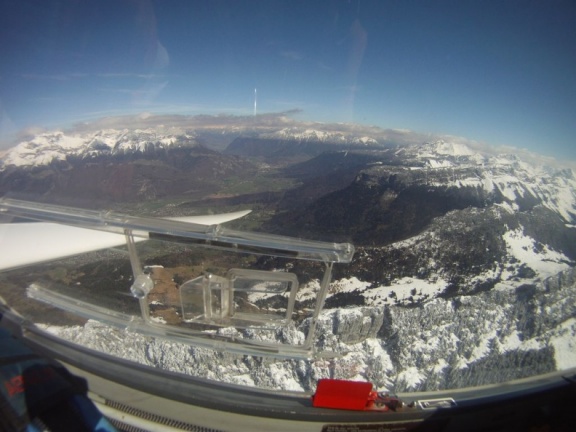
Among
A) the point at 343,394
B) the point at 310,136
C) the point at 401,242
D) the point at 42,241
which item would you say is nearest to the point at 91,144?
the point at 42,241

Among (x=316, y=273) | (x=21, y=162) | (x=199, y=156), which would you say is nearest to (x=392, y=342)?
(x=316, y=273)

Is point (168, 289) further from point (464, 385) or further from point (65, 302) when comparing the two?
point (464, 385)

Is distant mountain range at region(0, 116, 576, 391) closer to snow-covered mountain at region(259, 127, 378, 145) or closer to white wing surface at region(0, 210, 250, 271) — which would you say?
white wing surface at region(0, 210, 250, 271)

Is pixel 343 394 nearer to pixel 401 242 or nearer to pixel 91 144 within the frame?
pixel 401 242

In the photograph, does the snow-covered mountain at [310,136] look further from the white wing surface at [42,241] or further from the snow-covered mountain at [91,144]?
the white wing surface at [42,241]

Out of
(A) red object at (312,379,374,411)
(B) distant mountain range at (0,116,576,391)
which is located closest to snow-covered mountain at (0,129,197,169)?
(B) distant mountain range at (0,116,576,391)
